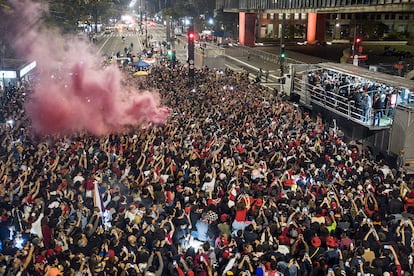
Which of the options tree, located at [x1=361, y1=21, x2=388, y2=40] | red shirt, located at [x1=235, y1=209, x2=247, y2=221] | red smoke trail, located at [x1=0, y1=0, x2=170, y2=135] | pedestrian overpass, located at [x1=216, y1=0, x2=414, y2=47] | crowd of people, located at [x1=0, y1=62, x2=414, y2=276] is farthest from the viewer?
tree, located at [x1=361, y1=21, x2=388, y2=40]

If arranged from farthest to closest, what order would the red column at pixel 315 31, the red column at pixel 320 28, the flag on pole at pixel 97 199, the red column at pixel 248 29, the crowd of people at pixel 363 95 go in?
the red column at pixel 315 31 → the red column at pixel 320 28 → the red column at pixel 248 29 → the crowd of people at pixel 363 95 → the flag on pole at pixel 97 199

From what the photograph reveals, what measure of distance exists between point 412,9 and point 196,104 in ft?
52.1

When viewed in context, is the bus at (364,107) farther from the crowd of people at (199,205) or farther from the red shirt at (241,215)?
the red shirt at (241,215)

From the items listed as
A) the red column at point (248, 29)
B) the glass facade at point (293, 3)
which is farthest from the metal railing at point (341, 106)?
the red column at point (248, 29)

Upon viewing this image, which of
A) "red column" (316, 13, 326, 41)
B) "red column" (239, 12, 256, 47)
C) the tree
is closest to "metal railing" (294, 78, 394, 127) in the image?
"red column" (239, 12, 256, 47)

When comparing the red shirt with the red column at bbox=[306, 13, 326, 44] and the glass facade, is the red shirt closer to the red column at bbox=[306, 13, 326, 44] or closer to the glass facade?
the glass facade

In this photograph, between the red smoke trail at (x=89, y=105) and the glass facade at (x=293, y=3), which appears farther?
the glass facade at (x=293, y=3)

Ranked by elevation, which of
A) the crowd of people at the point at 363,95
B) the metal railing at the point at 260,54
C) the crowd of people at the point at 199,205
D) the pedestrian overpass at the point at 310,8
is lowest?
the metal railing at the point at 260,54

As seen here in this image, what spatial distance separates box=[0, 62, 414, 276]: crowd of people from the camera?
721cm

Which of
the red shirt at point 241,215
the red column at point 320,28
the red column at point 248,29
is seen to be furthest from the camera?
the red column at point 320,28

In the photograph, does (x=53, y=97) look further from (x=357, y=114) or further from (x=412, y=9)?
(x=412, y=9)

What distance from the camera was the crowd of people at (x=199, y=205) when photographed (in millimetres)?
7215

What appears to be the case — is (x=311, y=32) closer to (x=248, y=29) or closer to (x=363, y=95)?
(x=248, y=29)

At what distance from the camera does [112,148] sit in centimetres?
1290
